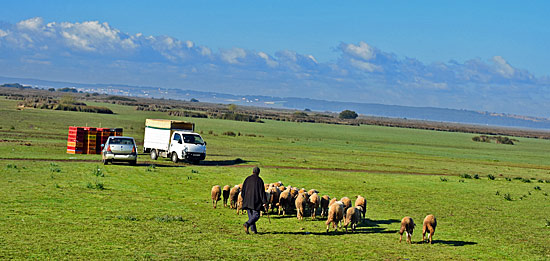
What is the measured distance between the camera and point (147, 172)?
104 ft

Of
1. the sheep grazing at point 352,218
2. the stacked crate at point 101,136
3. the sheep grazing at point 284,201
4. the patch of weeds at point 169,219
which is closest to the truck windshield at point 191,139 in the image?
the stacked crate at point 101,136

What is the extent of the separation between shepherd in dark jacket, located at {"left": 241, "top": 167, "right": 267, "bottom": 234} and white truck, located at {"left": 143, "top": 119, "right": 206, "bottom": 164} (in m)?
22.0

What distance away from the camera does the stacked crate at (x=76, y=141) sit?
1606 inches

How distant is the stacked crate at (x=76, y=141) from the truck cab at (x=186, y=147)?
21.0 ft

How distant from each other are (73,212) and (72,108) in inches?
4229

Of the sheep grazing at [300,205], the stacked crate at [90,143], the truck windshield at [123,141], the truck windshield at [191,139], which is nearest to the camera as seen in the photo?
the sheep grazing at [300,205]

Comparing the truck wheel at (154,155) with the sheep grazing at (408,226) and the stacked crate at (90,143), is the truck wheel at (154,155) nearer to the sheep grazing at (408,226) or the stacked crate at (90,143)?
the stacked crate at (90,143)

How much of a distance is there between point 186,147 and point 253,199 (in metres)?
A: 22.6

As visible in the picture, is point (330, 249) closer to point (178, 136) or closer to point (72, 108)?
point (178, 136)

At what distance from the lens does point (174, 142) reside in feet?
132

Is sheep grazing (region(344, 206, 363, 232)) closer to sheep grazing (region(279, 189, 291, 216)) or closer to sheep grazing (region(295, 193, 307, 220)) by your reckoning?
sheep grazing (region(295, 193, 307, 220))

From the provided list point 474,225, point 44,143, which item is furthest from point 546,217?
point 44,143

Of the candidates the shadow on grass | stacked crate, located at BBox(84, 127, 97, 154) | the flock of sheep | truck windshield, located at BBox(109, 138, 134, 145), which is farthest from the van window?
the shadow on grass

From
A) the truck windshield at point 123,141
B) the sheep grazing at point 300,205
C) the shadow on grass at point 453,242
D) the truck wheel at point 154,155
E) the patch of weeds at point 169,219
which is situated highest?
the truck windshield at point 123,141
